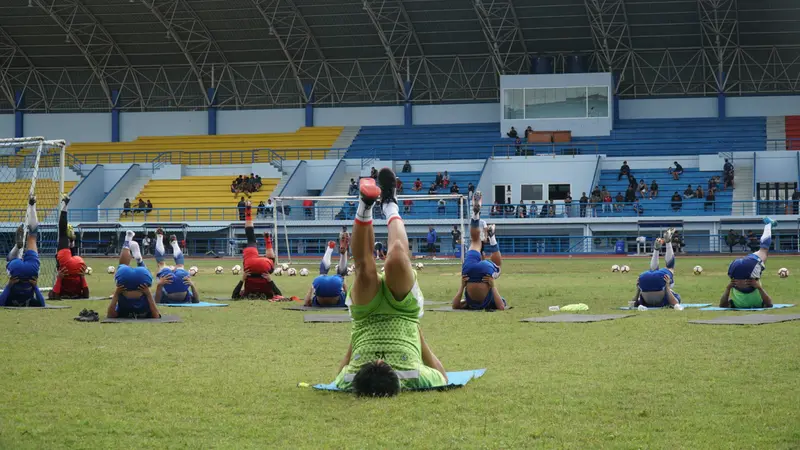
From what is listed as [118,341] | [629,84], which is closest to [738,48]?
[629,84]

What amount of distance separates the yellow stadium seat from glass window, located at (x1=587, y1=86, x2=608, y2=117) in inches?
725

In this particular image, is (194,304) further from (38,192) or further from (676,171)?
(676,171)

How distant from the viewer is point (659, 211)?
52.2 meters

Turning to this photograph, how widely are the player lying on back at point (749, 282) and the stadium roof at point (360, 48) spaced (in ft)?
124

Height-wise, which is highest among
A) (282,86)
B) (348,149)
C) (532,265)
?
(282,86)

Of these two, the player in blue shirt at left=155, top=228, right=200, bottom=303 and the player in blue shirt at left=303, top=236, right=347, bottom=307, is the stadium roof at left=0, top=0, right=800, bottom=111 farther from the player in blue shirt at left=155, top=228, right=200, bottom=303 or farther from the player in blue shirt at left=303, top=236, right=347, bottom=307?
the player in blue shirt at left=303, top=236, right=347, bottom=307

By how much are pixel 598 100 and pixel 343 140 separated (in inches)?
608

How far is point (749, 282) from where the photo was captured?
16.9 metres

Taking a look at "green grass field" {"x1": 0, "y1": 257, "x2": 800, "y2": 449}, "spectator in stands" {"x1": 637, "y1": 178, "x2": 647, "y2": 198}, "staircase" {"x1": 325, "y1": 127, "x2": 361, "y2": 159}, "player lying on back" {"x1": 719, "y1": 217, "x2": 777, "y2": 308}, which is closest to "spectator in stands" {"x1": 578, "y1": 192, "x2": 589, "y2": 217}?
"spectator in stands" {"x1": 637, "y1": 178, "x2": 647, "y2": 198}

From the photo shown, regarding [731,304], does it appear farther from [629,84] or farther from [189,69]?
[189,69]

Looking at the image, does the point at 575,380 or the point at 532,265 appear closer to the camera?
the point at 575,380

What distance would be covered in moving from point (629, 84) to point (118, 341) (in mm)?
53129

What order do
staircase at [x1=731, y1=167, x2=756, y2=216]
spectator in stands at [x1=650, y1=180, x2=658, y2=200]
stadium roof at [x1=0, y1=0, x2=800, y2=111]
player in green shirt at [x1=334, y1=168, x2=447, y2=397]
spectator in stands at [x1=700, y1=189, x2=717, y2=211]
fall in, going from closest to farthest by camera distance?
player in green shirt at [x1=334, y1=168, x2=447, y2=397] < staircase at [x1=731, y1=167, x2=756, y2=216] < spectator in stands at [x1=700, y1=189, x2=717, y2=211] < spectator in stands at [x1=650, y1=180, x2=658, y2=200] < stadium roof at [x1=0, y1=0, x2=800, y2=111]

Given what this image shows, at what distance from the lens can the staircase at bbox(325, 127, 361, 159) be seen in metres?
62.3
